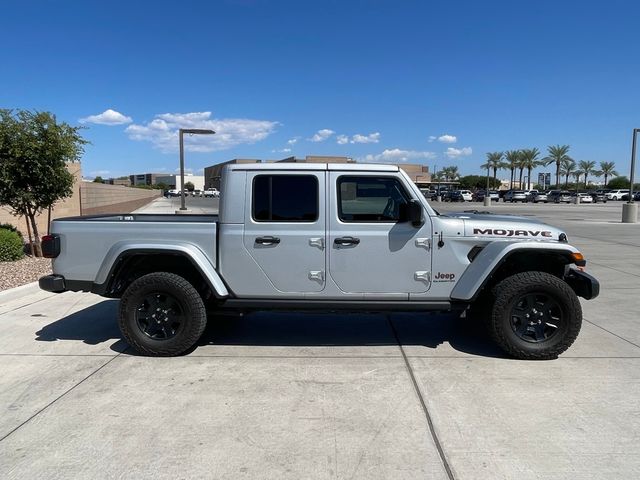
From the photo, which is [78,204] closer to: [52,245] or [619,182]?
[52,245]

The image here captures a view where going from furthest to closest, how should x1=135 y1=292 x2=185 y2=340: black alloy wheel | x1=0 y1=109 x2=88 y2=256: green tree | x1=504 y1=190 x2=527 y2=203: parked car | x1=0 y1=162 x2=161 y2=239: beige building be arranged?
x1=504 y1=190 x2=527 y2=203: parked car < x1=0 y1=162 x2=161 y2=239: beige building < x1=0 y1=109 x2=88 y2=256: green tree < x1=135 y1=292 x2=185 y2=340: black alloy wheel

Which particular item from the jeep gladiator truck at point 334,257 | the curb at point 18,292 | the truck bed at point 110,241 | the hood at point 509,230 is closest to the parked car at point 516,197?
the curb at point 18,292

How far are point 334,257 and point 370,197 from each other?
665 millimetres

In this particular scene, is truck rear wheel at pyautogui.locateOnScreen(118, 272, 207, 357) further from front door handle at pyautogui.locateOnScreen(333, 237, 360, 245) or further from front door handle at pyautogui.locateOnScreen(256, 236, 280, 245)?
front door handle at pyautogui.locateOnScreen(333, 237, 360, 245)

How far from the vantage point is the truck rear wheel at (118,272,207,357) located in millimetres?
4840

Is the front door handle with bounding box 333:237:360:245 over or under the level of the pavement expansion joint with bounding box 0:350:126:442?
over

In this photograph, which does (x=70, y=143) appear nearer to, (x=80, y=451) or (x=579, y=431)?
(x=80, y=451)

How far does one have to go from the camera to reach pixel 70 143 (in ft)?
33.8

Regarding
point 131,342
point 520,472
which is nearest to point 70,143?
point 131,342

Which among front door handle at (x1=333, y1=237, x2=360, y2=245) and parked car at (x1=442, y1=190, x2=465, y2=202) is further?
parked car at (x1=442, y1=190, x2=465, y2=202)

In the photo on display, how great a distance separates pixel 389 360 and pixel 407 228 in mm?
1261

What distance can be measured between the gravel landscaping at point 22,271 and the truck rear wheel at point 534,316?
7.05 meters

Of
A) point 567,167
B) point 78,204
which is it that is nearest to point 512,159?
point 567,167

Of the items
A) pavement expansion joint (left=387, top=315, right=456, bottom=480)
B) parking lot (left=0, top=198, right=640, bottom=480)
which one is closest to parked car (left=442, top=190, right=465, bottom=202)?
parking lot (left=0, top=198, right=640, bottom=480)
